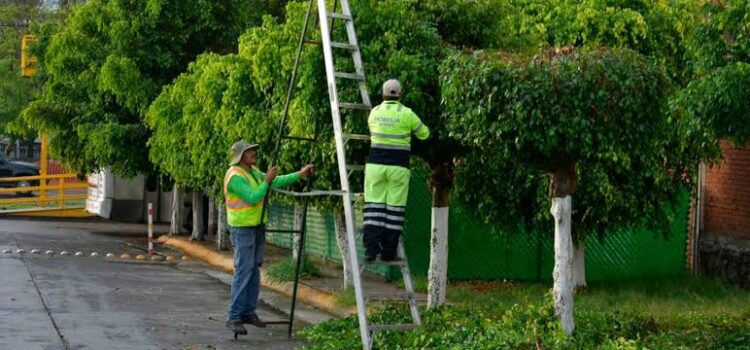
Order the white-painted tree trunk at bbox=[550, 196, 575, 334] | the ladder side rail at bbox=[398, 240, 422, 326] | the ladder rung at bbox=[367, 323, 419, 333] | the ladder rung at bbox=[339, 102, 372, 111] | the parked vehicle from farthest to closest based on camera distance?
the parked vehicle → the ladder rung at bbox=[339, 102, 372, 111] → the ladder side rail at bbox=[398, 240, 422, 326] → the ladder rung at bbox=[367, 323, 419, 333] → the white-painted tree trunk at bbox=[550, 196, 575, 334]

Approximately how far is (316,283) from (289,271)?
1.03 m

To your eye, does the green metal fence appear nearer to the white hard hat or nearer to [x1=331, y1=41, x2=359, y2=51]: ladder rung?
[x1=331, y1=41, x2=359, y2=51]: ladder rung

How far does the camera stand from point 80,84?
99.8 feet

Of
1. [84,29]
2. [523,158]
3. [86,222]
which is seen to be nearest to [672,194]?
[523,158]

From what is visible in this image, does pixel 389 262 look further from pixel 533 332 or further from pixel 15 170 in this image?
pixel 15 170

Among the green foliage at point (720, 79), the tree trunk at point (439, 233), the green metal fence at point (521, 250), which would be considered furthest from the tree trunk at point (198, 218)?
the green foliage at point (720, 79)

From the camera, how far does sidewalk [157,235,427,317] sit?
17.7m

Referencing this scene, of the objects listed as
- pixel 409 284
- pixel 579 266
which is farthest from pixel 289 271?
pixel 409 284

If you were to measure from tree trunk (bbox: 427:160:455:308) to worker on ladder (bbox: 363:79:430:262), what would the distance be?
245 cm

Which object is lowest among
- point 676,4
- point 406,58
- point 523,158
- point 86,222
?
point 86,222

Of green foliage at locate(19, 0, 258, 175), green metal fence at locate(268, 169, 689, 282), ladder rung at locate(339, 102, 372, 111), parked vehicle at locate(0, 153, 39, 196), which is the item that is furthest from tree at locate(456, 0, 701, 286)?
parked vehicle at locate(0, 153, 39, 196)

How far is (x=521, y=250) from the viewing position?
21.2m

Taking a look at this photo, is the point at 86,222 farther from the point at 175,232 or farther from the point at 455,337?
the point at 455,337

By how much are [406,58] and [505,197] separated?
4846 mm
